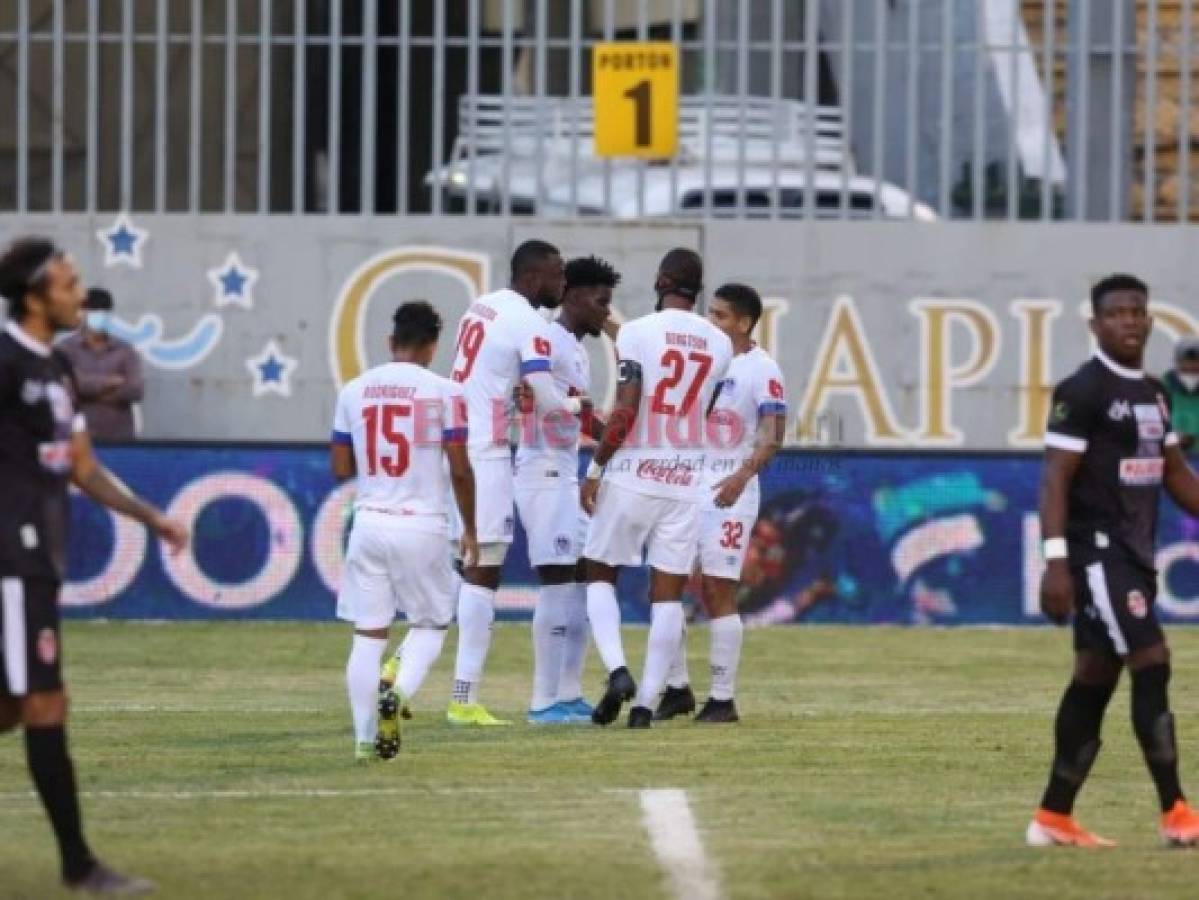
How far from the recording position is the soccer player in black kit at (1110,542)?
33.8 feet

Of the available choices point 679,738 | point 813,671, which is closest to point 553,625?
point 679,738

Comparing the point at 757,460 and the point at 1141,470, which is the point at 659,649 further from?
the point at 1141,470

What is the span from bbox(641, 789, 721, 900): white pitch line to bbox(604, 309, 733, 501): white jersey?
125 inches

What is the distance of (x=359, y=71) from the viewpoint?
26.9m

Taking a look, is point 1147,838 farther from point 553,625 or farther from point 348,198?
point 348,198

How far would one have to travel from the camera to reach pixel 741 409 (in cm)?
1562

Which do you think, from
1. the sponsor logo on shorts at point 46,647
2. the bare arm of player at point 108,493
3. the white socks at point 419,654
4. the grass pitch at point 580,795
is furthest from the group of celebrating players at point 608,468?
the sponsor logo on shorts at point 46,647

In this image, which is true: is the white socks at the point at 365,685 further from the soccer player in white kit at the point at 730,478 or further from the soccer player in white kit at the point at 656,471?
the soccer player in white kit at the point at 730,478

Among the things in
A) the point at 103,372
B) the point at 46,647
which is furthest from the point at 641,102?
the point at 46,647

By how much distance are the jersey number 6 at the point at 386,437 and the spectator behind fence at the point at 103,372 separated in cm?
1172

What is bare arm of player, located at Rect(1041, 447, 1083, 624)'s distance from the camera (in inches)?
391

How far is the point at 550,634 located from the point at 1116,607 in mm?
5299

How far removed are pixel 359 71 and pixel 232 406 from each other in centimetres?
313

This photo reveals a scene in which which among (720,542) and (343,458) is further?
(720,542)
